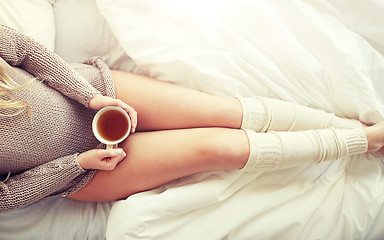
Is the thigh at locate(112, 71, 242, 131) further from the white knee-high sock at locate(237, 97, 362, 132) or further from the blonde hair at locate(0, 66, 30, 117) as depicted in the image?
the blonde hair at locate(0, 66, 30, 117)

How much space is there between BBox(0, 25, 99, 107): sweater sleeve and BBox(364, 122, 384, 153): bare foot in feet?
2.59

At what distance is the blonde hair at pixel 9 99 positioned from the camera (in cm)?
63

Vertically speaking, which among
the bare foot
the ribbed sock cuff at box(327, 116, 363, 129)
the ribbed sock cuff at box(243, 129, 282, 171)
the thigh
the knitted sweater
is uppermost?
the knitted sweater

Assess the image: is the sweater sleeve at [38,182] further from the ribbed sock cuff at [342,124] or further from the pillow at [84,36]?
the ribbed sock cuff at [342,124]

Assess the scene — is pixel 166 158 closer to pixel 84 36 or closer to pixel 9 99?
→ pixel 9 99

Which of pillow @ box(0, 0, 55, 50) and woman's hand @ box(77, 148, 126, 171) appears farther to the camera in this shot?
pillow @ box(0, 0, 55, 50)

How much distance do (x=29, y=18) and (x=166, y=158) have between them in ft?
2.01

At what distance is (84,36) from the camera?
0.93 metres

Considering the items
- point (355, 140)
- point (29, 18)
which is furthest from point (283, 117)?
point (29, 18)

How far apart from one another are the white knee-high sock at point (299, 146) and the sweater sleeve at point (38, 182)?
47 centimetres

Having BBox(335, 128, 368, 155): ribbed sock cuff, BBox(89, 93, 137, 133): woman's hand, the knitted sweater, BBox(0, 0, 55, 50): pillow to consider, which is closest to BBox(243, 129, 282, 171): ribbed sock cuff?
BBox(335, 128, 368, 155): ribbed sock cuff

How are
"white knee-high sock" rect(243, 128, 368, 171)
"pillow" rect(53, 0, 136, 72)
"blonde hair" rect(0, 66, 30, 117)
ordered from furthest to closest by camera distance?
"pillow" rect(53, 0, 136, 72)
"white knee-high sock" rect(243, 128, 368, 171)
"blonde hair" rect(0, 66, 30, 117)

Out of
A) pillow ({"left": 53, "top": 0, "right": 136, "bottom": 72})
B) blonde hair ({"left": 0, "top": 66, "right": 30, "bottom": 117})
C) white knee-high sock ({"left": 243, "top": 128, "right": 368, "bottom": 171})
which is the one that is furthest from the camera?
pillow ({"left": 53, "top": 0, "right": 136, "bottom": 72})

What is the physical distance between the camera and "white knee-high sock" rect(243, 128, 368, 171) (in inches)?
29.0
